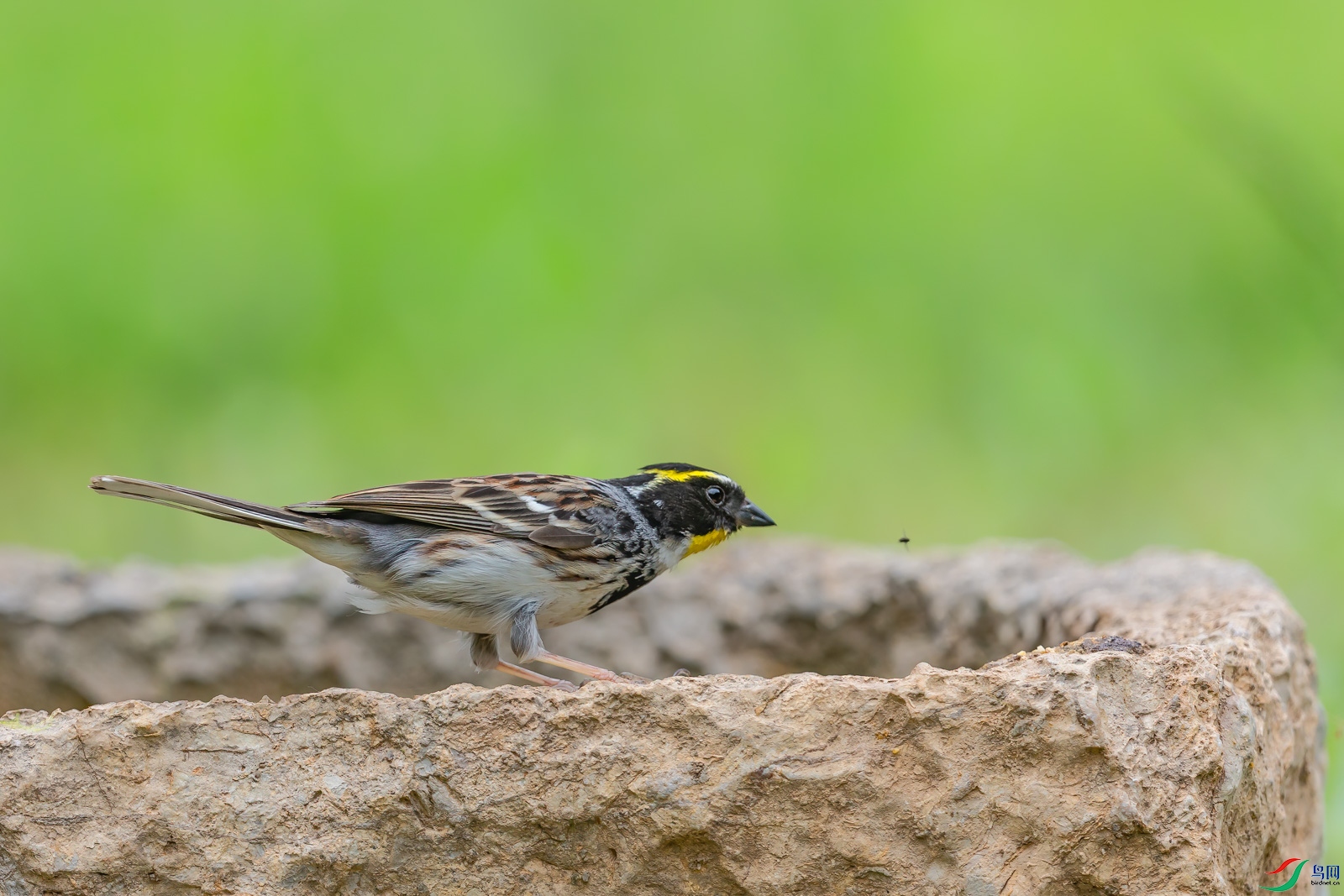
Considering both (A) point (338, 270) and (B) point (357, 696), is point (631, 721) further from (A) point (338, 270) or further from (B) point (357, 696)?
(A) point (338, 270)

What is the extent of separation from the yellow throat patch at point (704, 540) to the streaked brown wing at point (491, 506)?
380 millimetres

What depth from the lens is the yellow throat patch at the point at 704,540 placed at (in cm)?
515

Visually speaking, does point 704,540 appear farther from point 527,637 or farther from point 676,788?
point 676,788

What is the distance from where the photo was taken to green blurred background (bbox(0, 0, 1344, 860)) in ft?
31.4

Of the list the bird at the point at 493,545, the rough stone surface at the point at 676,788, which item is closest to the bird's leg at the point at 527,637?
the bird at the point at 493,545

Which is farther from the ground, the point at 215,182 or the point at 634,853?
the point at 215,182

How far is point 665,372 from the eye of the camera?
411 inches

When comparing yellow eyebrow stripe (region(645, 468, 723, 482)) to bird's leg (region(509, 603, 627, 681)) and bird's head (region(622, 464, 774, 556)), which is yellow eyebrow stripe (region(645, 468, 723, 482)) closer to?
bird's head (region(622, 464, 774, 556))

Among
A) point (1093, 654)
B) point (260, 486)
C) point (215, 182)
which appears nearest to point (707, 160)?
point (215, 182)

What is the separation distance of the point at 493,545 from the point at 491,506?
9.4 inches

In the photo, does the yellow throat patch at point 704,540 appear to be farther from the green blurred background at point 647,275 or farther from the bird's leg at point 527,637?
the green blurred background at point 647,275

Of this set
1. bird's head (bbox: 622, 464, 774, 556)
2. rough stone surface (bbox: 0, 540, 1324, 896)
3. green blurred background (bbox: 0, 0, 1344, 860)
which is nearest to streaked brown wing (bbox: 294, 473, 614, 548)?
bird's head (bbox: 622, 464, 774, 556)

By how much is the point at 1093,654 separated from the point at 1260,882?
836 mm

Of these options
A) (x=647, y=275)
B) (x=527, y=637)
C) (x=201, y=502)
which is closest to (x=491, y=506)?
(x=527, y=637)
